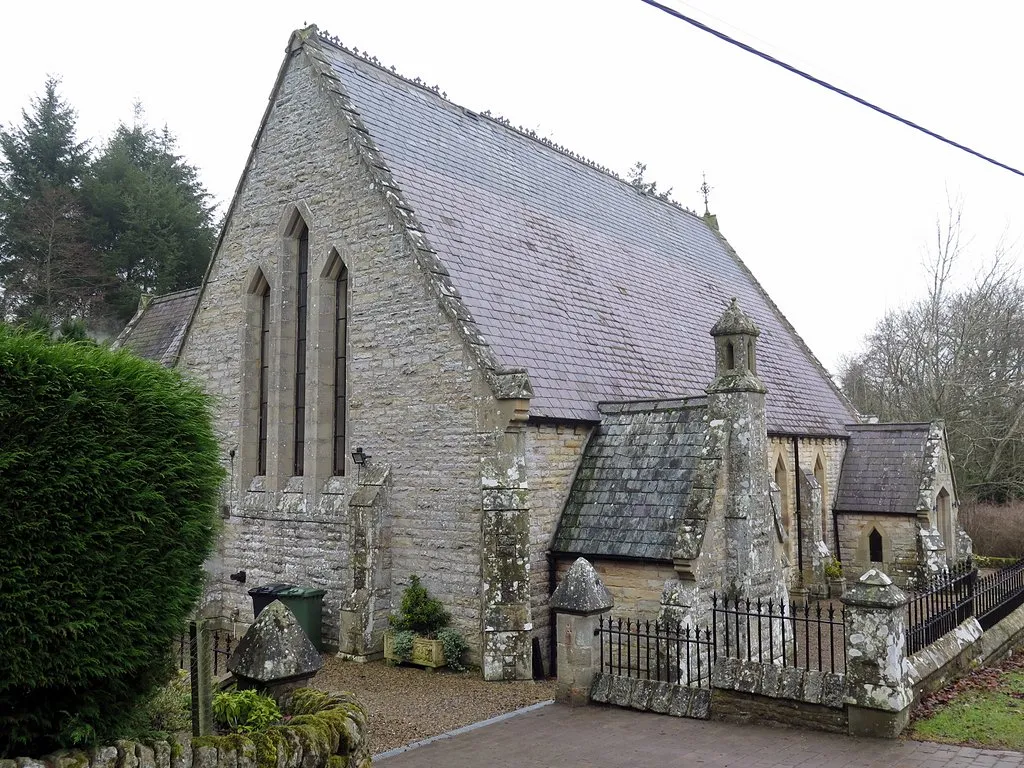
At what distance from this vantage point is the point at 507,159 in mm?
18500

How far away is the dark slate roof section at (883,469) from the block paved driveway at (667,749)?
550 inches

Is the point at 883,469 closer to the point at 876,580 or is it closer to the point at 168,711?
the point at 876,580

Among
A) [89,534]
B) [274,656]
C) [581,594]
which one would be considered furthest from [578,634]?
[89,534]

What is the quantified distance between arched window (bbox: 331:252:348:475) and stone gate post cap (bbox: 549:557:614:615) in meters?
5.72

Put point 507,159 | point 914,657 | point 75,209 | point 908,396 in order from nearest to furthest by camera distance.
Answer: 1. point 914,657
2. point 507,159
3. point 75,209
4. point 908,396

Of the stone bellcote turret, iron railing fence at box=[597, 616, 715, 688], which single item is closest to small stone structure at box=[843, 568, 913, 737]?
iron railing fence at box=[597, 616, 715, 688]

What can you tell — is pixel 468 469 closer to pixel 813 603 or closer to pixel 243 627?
pixel 243 627

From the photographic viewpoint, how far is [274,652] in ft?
24.1

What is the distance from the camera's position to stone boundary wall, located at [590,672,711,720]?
9.45 meters

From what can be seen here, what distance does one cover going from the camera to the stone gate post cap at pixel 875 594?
8531 mm

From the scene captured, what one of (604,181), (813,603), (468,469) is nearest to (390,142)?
(468,469)

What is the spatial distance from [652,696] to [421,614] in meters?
4.07

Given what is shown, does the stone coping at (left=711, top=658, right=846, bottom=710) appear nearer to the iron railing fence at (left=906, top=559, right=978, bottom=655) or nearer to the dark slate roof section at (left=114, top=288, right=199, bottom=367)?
the iron railing fence at (left=906, top=559, right=978, bottom=655)

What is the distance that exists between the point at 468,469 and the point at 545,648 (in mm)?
3058
